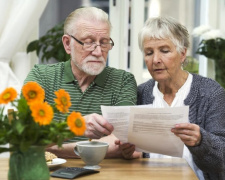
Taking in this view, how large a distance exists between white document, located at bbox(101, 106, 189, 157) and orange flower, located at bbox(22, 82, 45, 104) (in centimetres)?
47

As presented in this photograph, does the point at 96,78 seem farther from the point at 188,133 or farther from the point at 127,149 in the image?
the point at 188,133

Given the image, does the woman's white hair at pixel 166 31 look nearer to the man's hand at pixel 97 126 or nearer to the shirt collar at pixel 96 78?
the shirt collar at pixel 96 78

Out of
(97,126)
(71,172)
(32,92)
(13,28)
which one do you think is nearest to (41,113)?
A: (32,92)

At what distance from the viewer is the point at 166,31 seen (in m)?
1.96

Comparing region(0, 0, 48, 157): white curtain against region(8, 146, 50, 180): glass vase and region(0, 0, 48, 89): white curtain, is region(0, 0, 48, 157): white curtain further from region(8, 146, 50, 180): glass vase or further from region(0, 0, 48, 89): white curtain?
region(8, 146, 50, 180): glass vase

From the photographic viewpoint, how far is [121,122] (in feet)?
5.19

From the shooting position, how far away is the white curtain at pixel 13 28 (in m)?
2.70

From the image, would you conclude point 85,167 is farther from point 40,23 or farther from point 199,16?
point 199,16

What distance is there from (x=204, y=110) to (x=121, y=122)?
0.52 m

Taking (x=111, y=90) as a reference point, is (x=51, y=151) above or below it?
below

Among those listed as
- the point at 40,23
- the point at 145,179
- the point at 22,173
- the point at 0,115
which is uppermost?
the point at 40,23

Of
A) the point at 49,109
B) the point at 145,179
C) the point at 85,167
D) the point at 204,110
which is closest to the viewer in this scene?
the point at 49,109

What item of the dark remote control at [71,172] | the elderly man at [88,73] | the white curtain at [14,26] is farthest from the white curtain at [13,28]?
the dark remote control at [71,172]

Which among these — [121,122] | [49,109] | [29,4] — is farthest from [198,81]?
[29,4]
